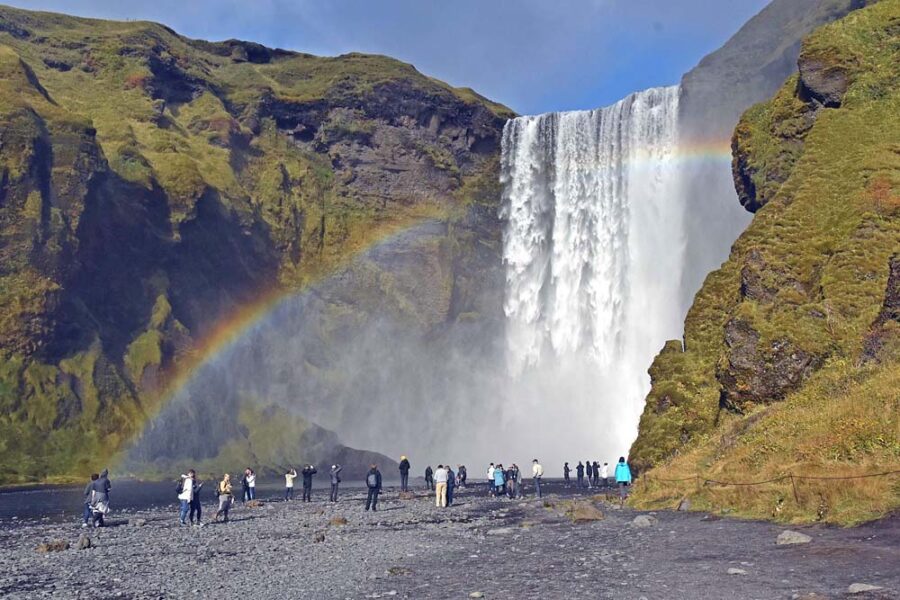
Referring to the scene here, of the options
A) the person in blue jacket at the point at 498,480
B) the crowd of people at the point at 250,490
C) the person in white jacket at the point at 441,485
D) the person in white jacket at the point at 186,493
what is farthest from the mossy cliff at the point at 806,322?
the person in white jacket at the point at 186,493

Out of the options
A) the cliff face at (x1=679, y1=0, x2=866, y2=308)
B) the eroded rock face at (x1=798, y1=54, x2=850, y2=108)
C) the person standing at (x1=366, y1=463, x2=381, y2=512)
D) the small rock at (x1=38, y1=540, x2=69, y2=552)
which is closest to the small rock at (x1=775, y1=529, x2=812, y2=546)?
the small rock at (x1=38, y1=540, x2=69, y2=552)

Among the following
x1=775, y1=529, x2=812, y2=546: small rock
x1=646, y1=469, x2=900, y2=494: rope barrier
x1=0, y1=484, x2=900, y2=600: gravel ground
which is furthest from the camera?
x1=646, y1=469, x2=900, y2=494: rope barrier

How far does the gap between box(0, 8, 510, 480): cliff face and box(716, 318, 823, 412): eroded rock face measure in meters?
63.4

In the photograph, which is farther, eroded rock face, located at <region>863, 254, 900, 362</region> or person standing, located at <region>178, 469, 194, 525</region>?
person standing, located at <region>178, 469, 194, 525</region>

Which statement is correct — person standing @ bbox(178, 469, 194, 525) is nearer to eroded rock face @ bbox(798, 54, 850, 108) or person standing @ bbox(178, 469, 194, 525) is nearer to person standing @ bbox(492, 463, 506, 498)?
person standing @ bbox(492, 463, 506, 498)

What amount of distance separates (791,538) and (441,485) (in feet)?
67.2

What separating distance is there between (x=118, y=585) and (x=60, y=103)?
107785 mm

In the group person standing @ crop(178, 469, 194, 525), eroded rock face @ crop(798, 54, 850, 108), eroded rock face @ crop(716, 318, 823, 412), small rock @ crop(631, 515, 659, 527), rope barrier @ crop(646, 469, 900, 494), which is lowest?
small rock @ crop(631, 515, 659, 527)

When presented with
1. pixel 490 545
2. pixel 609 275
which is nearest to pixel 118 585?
pixel 490 545

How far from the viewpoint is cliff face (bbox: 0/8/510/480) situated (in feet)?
284

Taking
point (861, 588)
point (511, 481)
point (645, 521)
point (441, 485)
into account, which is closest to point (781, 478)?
point (645, 521)

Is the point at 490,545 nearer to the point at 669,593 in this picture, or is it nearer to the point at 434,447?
the point at 669,593

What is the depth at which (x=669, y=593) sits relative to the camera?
43.7 ft

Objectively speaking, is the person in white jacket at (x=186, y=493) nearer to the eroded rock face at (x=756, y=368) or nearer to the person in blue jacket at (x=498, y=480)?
the person in blue jacket at (x=498, y=480)
